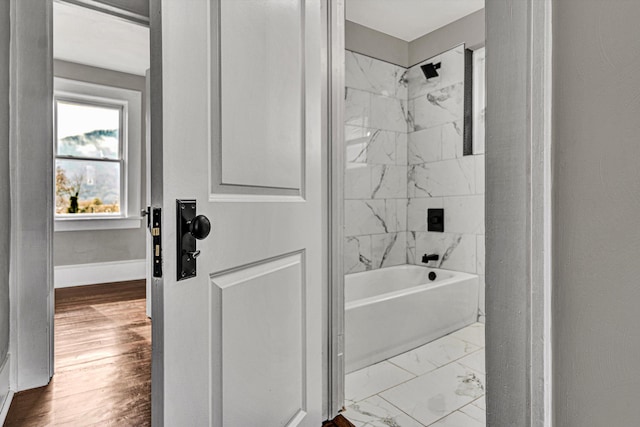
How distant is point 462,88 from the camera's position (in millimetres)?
3051

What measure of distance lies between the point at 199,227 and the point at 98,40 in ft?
12.3

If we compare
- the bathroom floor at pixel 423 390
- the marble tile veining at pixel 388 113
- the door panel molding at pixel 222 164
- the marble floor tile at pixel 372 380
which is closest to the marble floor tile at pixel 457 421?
the bathroom floor at pixel 423 390

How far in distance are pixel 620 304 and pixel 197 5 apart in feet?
3.11

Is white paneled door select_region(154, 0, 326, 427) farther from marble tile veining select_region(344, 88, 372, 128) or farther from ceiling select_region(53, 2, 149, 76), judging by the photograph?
ceiling select_region(53, 2, 149, 76)

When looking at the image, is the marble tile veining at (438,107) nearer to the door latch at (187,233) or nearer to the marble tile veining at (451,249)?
the marble tile veining at (451,249)

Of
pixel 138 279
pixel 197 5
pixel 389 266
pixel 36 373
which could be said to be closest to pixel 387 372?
pixel 389 266

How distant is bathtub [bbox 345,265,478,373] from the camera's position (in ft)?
6.97

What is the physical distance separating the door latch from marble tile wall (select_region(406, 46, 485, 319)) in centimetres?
263

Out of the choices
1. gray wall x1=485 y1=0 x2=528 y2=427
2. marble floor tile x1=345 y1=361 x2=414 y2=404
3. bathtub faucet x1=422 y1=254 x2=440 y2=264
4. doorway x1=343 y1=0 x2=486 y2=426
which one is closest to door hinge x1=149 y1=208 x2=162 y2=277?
gray wall x1=485 y1=0 x2=528 y2=427

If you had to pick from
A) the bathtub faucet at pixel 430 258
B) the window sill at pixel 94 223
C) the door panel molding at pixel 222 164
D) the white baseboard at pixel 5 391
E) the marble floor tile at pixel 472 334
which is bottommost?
the marble floor tile at pixel 472 334

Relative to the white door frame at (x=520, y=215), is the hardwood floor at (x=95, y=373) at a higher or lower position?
lower

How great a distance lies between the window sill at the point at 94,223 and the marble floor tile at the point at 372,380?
11.5ft

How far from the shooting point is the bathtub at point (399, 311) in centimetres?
212

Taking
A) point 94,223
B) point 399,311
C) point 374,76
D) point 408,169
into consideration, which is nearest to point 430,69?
point 374,76
